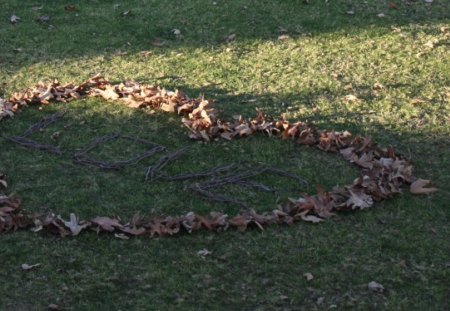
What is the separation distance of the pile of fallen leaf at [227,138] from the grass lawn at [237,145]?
76 millimetres

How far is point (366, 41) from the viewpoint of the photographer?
328 inches

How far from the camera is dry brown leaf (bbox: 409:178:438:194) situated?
520cm

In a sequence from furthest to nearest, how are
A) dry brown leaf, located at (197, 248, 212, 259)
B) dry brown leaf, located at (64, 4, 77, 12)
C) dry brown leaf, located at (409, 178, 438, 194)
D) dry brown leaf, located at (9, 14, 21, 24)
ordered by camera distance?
dry brown leaf, located at (64, 4, 77, 12) → dry brown leaf, located at (9, 14, 21, 24) → dry brown leaf, located at (409, 178, 438, 194) → dry brown leaf, located at (197, 248, 212, 259)

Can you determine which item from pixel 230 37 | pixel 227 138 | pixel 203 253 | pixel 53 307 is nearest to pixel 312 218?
pixel 203 253

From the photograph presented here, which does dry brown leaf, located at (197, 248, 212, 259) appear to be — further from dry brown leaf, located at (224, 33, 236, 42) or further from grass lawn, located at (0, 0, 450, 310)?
dry brown leaf, located at (224, 33, 236, 42)

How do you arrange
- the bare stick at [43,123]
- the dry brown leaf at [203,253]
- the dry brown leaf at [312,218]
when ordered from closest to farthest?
the dry brown leaf at [203,253], the dry brown leaf at [312,218], the bare stick at [43,123]

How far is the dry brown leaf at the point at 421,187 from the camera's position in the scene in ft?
17.1

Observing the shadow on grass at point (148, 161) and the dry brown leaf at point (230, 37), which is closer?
the shadow on grass at point (148, 161)

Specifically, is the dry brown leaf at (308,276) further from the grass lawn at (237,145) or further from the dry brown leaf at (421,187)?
the dry brown leaf at (421,187)

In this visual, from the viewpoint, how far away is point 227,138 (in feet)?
19.8

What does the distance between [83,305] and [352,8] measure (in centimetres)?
619

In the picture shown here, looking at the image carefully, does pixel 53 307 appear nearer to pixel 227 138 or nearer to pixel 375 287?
pixel 375 287

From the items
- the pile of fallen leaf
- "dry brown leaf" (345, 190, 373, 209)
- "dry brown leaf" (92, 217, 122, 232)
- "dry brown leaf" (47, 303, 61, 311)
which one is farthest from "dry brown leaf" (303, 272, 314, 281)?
"dry brown leaf" (47, 303, 61, 311)

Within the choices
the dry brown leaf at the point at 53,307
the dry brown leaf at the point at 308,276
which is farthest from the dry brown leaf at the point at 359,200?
the dry brown leaf at the point at 53,307
